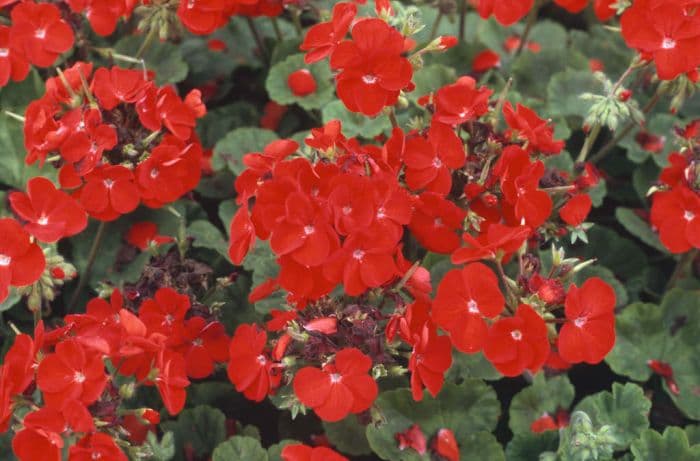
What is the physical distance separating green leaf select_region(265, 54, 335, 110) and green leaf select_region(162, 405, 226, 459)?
1044mm

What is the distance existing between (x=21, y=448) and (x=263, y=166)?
787 millimetres

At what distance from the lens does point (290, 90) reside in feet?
10.1

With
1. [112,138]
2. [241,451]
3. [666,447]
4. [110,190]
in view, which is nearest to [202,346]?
[241,451]

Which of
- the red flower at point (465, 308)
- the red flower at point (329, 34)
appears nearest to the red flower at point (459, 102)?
the red flower at point (329, 34)

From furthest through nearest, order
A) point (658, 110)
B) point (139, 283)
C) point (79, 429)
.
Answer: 1. point (658, 110)
2. point (139, 283)
3. point (79, 429)

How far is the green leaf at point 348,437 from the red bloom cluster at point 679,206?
96 centimetres

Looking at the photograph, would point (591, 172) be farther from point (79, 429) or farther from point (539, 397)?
point (79, 429)

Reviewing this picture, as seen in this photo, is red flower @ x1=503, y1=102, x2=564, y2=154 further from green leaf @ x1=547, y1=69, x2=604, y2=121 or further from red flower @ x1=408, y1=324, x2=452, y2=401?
green leaf @ x1=547, y1=69, x2=604, y2=121

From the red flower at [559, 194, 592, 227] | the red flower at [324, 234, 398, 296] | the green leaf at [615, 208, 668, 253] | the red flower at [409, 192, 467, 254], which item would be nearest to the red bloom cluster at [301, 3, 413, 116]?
the red flower at [409, 192, 467, 254]

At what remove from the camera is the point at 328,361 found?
1954 millimetres

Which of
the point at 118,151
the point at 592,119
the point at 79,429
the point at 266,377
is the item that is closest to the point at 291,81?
the point at 118,151

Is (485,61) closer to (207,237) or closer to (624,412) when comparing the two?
(207,237)

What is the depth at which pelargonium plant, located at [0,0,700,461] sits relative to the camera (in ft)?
6.36

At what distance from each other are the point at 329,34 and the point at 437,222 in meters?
0.52
